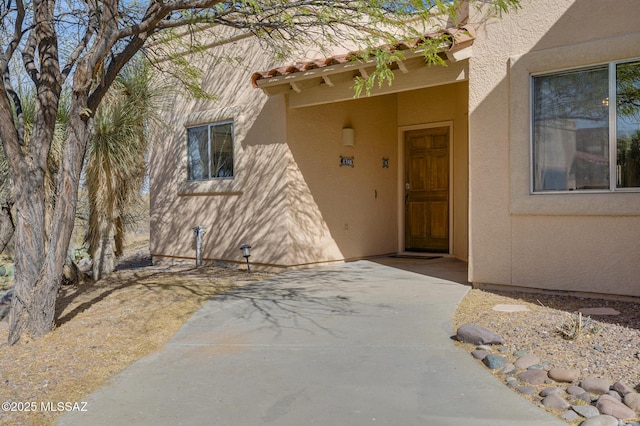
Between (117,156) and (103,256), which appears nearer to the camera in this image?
(117,156)

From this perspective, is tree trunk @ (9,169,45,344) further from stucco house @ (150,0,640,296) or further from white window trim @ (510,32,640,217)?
white window trim @ (510,32,640,217)

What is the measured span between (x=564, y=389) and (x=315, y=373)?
1.72 meters

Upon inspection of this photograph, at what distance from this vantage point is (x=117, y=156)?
7766 mm

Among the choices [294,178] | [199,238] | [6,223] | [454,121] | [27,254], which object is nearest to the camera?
[27,254]

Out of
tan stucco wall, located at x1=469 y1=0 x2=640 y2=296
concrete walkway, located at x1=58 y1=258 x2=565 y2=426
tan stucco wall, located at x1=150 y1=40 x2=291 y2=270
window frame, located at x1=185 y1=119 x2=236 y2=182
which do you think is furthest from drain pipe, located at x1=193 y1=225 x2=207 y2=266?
tan stucco wall, located at x1=469 y1=0 x2=640 y2=296

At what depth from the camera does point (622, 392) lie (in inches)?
133

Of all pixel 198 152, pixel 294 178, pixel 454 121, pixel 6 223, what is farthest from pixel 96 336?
pixel 454 121

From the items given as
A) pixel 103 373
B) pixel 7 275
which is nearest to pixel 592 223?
pixel 103 373

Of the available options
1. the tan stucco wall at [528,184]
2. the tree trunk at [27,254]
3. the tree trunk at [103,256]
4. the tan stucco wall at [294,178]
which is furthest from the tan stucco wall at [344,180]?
the tree trunk at [27,254]

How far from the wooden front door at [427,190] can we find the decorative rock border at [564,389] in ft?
19.2

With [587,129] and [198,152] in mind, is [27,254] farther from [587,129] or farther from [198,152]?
[587,129]

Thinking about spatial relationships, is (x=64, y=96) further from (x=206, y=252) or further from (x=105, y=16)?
(x=206, y=252)

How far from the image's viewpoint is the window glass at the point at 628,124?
5664mm

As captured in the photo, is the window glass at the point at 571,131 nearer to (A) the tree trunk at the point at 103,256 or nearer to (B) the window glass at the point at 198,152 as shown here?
(B) the window glass at the point at 198,152
